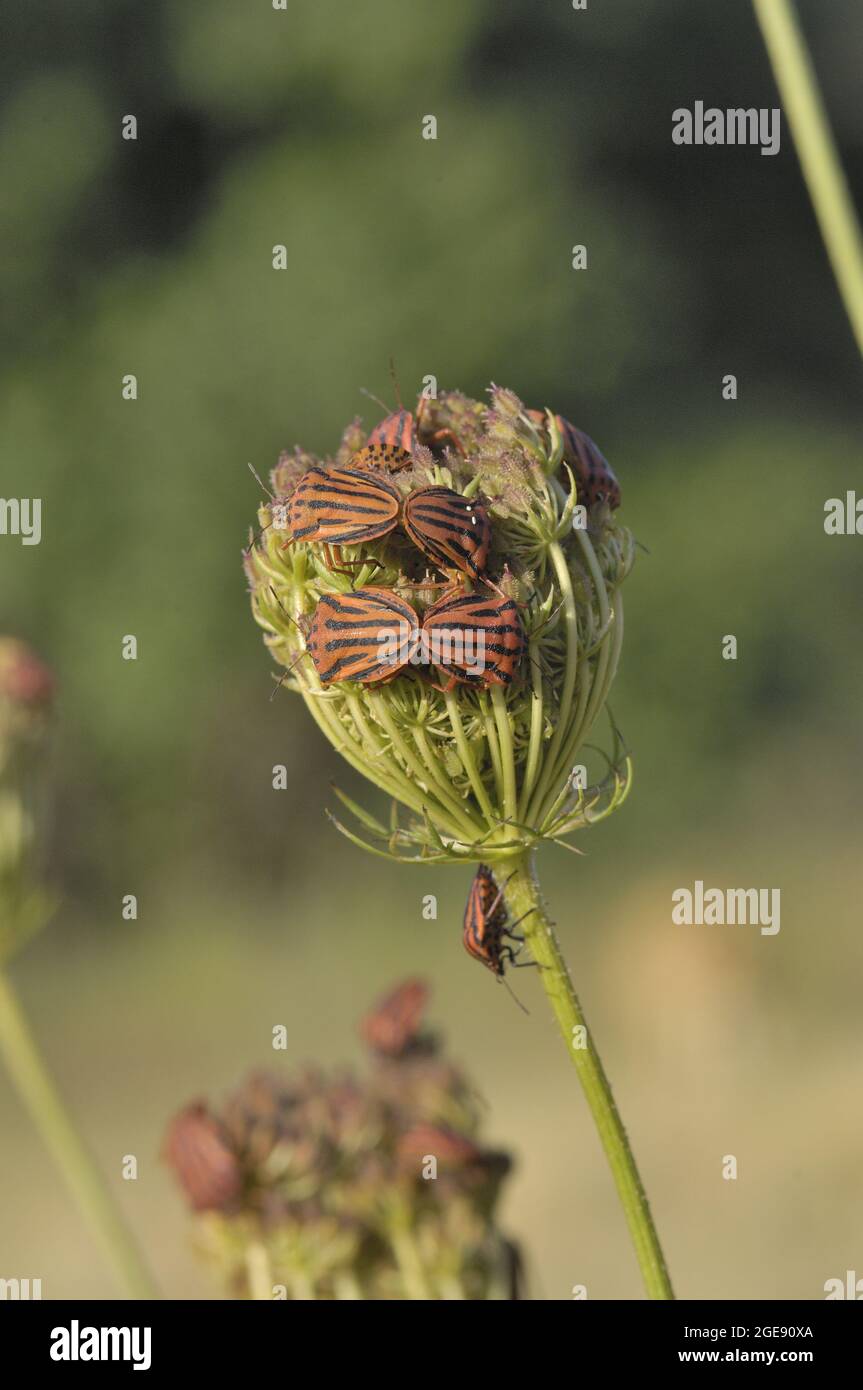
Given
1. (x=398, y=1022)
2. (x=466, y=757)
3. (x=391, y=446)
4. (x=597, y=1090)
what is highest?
(x=391, y=446)

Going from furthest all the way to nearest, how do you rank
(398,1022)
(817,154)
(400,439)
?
(398,1022), (400,439), (817,154)

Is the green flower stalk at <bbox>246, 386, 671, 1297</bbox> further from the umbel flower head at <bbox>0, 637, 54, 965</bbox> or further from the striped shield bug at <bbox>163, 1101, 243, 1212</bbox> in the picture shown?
the umbel flower head at <bbox>0, 637, 54, 965</bbox>

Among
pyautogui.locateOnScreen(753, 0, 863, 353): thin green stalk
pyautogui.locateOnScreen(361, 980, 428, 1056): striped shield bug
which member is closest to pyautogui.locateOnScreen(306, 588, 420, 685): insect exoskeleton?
pyautogui.locateOnScreen(753, 0, 863, 353): thin green stalk

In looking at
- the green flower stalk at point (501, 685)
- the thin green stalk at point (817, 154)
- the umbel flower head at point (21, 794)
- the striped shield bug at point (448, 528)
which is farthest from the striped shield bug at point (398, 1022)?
the thin green stalk at point (817, 154)

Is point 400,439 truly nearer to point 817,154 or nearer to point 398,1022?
point 817,154

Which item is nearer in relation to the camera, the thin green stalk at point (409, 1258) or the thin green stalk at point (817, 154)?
the thin green stalk at point (817, 154)

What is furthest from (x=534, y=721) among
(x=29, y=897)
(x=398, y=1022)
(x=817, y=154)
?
(x=29, y=897)

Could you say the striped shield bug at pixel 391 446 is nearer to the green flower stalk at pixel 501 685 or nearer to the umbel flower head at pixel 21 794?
the green flower stalk at pixel 501 685
